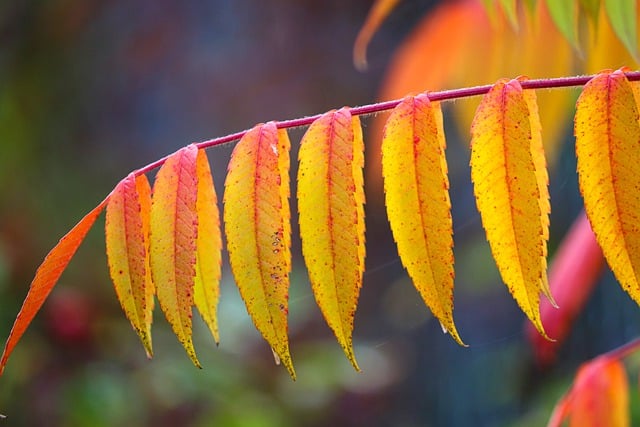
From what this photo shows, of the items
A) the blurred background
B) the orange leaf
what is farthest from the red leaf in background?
the blurred background

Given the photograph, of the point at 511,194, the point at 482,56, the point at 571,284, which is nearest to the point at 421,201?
the point at 511,194

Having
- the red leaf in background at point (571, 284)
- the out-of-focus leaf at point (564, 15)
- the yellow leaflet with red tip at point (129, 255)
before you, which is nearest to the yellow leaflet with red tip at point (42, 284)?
the yellow leaflet with red tip at point (129, 255)

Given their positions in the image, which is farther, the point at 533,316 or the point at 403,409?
the point at 403,409

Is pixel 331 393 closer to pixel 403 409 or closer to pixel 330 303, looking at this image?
pixel 403 409

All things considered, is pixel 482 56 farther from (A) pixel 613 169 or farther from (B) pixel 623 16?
(A) pixel 613 169

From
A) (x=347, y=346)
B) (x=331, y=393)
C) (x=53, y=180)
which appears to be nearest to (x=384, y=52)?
(x=53, y=180)

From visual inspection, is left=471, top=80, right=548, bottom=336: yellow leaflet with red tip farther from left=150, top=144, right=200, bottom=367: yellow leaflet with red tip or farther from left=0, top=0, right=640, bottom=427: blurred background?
left=0, top=0, right=640, bottom=427: blurred background
